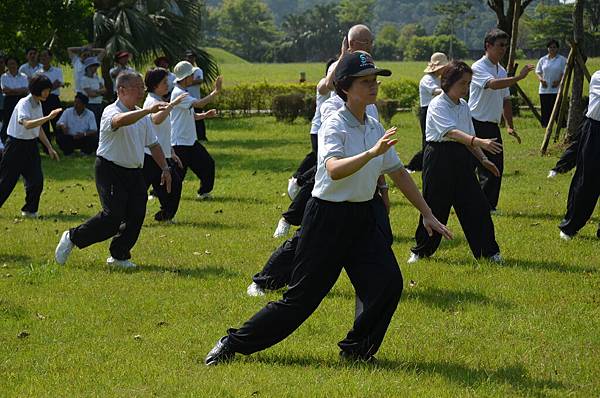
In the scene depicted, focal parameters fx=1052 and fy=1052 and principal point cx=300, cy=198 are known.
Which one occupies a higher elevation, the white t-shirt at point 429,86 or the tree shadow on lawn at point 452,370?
the white t-shirt at point 429,86

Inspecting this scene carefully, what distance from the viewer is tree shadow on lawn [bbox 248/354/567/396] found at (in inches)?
252

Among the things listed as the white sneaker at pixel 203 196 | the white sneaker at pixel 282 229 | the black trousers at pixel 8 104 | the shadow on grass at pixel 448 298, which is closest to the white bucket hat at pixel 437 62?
the white sneaker at pixel 282 229

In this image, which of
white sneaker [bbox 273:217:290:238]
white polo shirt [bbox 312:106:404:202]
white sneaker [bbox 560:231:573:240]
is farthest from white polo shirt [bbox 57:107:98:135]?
white polo shirt [bbox 312:106:404:202]

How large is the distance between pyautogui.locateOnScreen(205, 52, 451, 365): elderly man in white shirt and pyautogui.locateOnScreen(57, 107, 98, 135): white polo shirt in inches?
643

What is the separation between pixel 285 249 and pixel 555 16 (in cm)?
9637

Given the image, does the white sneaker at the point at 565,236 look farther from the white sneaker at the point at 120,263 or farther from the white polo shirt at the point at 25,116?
the white polo shirt at the point at 25,116

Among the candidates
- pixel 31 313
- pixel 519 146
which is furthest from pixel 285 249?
pixel 519 146

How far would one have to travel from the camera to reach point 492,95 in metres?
12.4

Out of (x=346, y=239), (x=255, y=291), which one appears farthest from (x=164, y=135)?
(x=346, y=239)

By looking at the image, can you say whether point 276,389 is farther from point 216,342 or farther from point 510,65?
point 510,65

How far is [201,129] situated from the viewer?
25.8 meters

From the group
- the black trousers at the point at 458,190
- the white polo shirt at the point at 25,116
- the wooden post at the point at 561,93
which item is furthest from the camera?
the wooden post at the point at 561,93

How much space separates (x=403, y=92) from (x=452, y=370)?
106ft

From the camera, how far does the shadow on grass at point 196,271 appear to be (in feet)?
32.8
